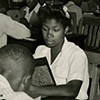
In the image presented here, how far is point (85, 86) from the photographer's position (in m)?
1.79

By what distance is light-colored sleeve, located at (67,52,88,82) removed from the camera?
1663mm

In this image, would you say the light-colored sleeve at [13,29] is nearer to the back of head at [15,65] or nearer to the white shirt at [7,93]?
the back of head at [15,65]

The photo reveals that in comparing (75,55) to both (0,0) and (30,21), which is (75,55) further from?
(30,21)

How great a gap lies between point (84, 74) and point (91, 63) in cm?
9

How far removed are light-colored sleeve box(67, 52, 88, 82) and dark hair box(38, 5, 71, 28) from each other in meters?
0.23

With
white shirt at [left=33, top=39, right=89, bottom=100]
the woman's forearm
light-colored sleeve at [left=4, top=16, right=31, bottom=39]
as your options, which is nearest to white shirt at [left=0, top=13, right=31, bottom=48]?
light-colored sleeve at [left=4, top=16, right=31, bottom=39]

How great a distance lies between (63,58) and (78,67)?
154 mm

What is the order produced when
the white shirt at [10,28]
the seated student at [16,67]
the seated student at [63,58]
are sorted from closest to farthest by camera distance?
the seated student at [16,67] → the seated student at [63,58] → the white shirt at [10,28]

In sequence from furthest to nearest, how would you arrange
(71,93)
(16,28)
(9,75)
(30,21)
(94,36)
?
(30,21) → (94,36) → (16,28) → (71,93) → (9,75)

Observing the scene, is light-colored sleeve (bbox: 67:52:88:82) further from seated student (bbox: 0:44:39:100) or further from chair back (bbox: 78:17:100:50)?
chair back (bbox: 78:17:100:50)

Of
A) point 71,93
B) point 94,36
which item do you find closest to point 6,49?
point 71,93

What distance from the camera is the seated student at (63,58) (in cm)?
165

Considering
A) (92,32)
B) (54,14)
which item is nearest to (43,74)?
(54,14)

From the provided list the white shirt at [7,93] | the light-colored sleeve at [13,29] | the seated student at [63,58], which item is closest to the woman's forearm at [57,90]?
the seated student at [63,58]
